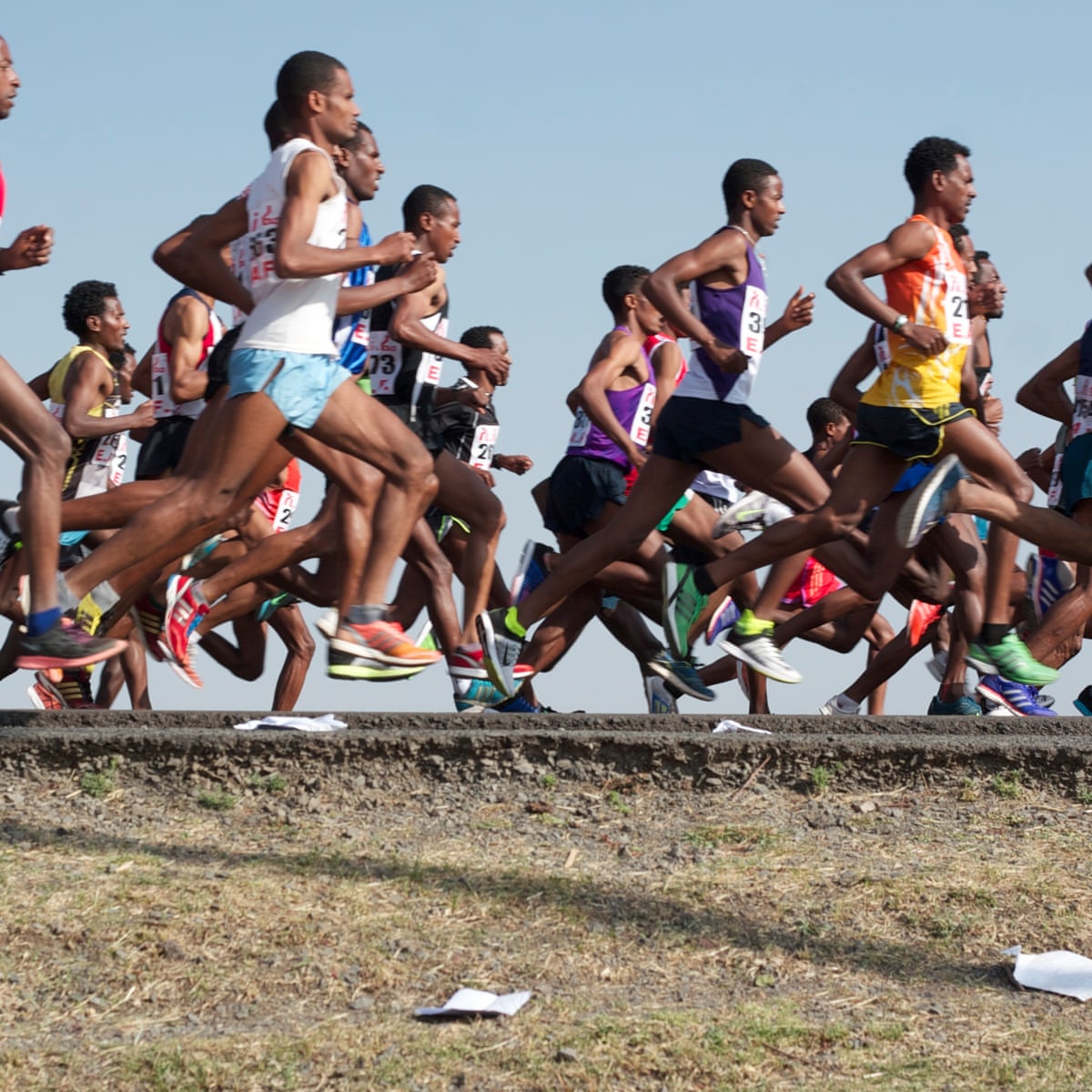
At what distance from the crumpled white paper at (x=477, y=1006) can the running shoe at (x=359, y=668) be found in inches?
94.6

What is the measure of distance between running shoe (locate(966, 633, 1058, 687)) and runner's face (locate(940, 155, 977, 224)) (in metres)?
2.00

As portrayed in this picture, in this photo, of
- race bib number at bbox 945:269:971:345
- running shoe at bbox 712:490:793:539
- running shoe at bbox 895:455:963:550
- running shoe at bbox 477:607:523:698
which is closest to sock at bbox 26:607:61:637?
running shoe at bbox 477:607:523:698

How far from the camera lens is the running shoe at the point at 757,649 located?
845 centimetres

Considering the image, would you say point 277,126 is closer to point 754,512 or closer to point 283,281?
point 283,281

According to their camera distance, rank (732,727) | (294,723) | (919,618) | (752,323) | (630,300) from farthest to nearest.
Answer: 1. (919,618)
2. (630,300)
3. (752,323)
4. (732,727)
5. (294,723)

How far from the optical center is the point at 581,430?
10258 mm

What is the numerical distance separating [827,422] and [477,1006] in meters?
7.55

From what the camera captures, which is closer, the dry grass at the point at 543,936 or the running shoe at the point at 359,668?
the dry grass at the point at 543,936

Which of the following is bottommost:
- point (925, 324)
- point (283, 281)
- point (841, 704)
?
point (841, 704)

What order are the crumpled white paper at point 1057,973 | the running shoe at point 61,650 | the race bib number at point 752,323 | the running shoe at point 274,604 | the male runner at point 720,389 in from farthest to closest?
the running shoe at point 274,604, the race bib number at point 752,323, the male runner at point 720,389, the running shoe at point 61,650, the crumpled white paper at point 1057,973

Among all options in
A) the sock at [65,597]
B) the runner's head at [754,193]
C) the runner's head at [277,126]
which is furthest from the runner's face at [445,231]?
the sock at [65,597]

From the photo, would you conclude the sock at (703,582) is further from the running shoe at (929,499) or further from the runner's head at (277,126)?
the runner's head at (277,126)

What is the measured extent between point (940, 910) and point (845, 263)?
356 cm

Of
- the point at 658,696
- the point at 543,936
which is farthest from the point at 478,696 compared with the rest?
the point at 543,936
